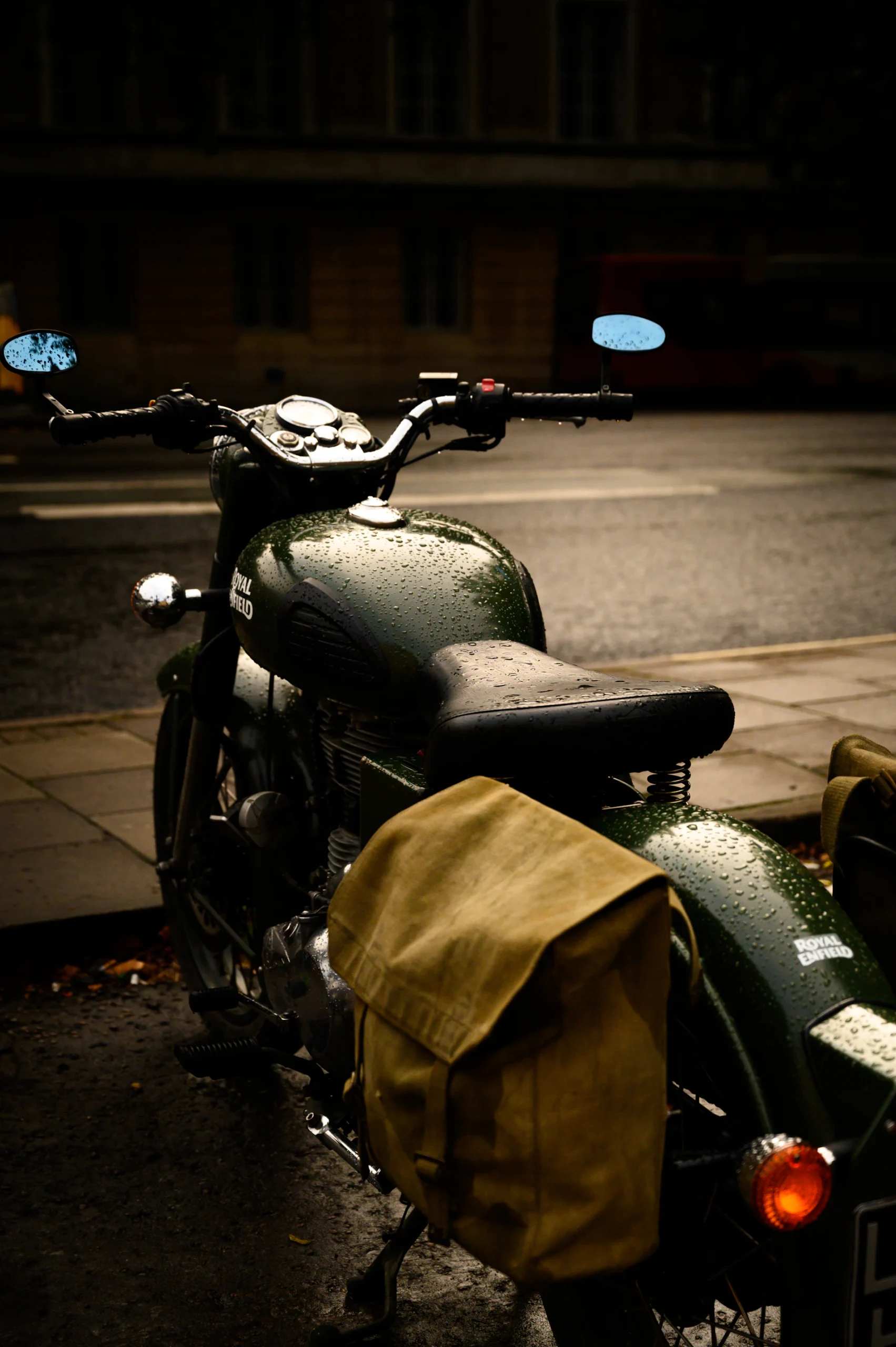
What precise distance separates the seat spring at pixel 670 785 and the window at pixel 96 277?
2987 centimetres

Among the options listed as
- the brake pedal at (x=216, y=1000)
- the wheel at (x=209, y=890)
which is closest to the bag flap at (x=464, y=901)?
the brake pedal at (x=216, y=1000)

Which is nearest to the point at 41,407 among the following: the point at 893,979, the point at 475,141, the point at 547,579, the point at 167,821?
the point at 475,141

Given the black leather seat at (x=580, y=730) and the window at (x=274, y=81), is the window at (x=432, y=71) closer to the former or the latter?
the window at (x=274, y=81)

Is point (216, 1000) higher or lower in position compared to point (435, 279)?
lower

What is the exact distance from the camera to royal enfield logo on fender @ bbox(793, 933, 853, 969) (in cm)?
190

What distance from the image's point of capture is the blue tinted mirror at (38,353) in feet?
9.65

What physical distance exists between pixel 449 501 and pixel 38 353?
10.7 m

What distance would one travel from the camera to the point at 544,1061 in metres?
1.72

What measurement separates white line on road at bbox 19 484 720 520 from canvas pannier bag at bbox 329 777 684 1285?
1088 centimetres

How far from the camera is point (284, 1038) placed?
110 inches

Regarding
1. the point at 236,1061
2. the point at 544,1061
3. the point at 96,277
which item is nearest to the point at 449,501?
the point at 236,1061

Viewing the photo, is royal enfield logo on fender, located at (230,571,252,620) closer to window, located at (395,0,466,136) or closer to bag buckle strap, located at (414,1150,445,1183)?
bag buckle strap, located at (414,1150,445,1183)

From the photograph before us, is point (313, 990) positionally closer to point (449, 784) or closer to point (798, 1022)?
point (449, 784)

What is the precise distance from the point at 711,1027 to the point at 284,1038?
1077 mm
